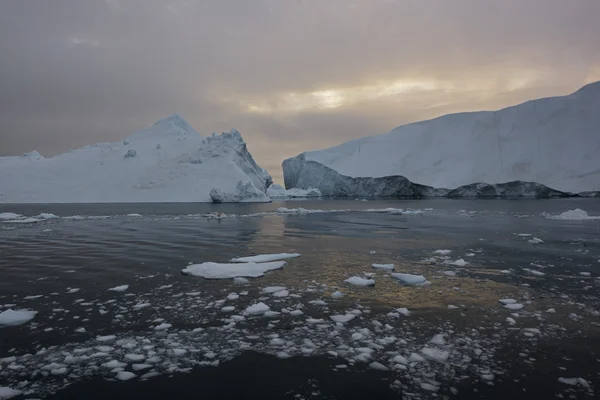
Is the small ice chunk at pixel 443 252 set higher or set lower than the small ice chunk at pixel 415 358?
higher

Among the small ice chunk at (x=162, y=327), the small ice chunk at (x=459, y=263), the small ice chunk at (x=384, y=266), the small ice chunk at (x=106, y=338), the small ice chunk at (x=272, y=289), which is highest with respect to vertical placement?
the small ice chunk at (x=106, y=338)

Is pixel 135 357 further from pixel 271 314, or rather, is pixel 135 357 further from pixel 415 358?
pixel 415 358

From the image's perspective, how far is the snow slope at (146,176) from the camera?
57781 millimetres

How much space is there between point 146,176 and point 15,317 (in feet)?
201

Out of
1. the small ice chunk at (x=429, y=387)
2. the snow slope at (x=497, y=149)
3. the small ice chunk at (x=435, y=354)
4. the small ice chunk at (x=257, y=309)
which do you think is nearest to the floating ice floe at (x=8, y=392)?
the small ice chunk at (x=257, y=309)

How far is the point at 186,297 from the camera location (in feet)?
22.2

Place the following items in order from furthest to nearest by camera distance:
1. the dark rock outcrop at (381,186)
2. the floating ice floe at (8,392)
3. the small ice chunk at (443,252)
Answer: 1. the dark rock outcrop at (381,186)
2. the small ice chunk at (443,252)
3. the floating ice floe at (8,392)

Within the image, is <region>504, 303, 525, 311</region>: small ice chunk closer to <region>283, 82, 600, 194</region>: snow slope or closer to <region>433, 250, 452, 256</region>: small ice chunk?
<region>433, 250, 452, 256</region>: small ice chunk

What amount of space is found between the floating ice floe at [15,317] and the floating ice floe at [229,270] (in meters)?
3.35

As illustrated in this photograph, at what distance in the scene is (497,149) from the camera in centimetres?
6075

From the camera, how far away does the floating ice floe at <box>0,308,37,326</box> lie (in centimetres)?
544

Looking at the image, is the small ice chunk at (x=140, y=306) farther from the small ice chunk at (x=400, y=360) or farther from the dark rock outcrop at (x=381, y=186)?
the dark rock outcrop at (x=381, y=186)

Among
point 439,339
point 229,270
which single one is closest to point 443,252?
point 229,270

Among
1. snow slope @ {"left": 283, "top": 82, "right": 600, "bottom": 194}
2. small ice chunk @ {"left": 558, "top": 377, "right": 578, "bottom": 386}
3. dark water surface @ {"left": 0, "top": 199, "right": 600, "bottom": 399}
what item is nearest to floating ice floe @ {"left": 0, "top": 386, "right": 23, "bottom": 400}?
dark water surface @ {"left": 0, "top": 199, "right": 600, "bottom": 399}
